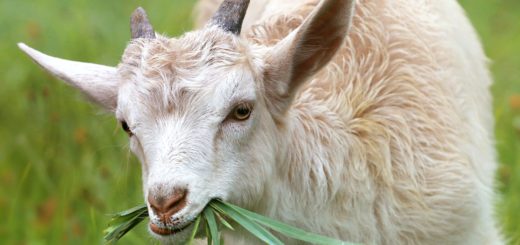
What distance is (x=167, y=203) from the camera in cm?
491

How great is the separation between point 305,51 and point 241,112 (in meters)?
0.43

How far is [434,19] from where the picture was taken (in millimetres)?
6855

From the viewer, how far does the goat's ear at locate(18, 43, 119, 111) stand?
5.80 metres

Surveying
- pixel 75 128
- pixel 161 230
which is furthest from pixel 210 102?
pixel 75 128

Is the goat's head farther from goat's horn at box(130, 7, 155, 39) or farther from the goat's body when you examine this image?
the goat's body

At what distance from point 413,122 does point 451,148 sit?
0.76 ft

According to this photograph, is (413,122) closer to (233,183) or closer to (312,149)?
(312,149)

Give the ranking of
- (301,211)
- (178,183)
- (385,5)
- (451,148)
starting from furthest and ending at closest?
(385,5)
(451,148)
(301,211)
(178,183)

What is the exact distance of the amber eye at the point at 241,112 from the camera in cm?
530

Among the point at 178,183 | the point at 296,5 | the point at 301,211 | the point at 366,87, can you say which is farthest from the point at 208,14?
the point at 178,183

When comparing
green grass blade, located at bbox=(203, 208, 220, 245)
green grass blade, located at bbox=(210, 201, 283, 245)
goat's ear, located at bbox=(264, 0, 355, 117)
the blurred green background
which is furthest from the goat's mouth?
the blurred green background

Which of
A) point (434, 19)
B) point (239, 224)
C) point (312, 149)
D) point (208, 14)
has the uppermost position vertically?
point (208, 14)

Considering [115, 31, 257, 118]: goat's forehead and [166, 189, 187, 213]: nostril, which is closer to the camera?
[166, 189, 187, 213]: nostril

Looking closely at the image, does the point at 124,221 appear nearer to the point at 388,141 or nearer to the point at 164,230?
the point at 164,230
